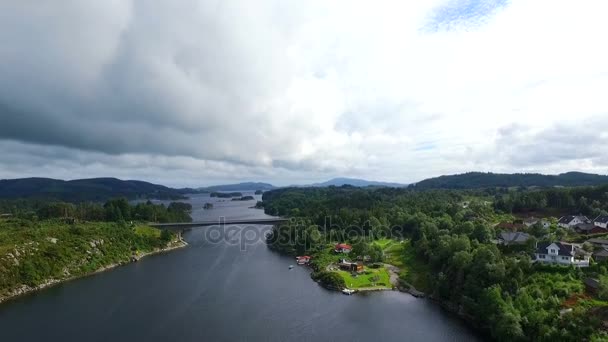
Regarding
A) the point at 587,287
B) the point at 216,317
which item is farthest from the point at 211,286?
the point at 587,287

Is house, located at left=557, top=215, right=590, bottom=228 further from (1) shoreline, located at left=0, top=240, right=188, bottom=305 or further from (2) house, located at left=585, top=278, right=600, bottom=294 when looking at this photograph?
(1) shoreline, located at left=0, top=240, right=188, bottom=305

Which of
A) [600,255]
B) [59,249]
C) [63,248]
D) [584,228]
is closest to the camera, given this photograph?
[600,255]

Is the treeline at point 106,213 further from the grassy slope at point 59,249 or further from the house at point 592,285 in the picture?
the house at point 592,285

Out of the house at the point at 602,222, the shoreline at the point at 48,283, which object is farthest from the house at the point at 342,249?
the house at the point at 602,222

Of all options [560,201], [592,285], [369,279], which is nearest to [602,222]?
[560,201]

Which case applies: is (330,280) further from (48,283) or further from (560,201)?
(560,201)

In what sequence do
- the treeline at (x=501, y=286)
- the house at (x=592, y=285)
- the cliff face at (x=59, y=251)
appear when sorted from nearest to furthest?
the treeline at (x=501, y=286), the house at (x=592, y=285), the cliff face at (x=59, y=251)
